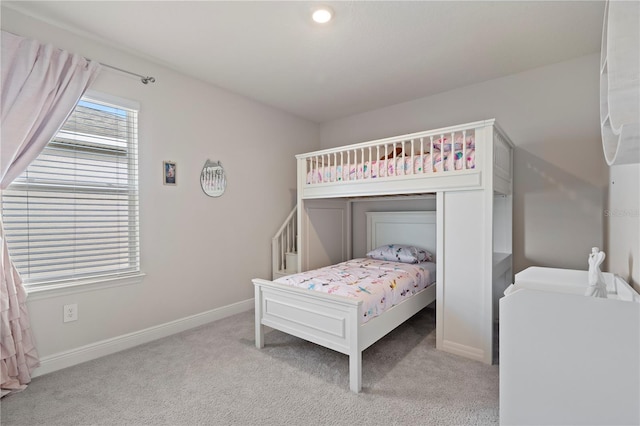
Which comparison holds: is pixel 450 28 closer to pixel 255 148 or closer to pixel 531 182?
pixel 531 182

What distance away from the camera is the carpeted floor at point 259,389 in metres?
1.67

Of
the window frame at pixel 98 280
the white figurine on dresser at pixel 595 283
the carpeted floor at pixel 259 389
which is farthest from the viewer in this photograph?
the window frame at pixel 98 280

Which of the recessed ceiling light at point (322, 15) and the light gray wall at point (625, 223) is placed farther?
the recessed ceiling light at point (322, 15)

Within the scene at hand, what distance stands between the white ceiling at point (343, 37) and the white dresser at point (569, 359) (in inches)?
75.8

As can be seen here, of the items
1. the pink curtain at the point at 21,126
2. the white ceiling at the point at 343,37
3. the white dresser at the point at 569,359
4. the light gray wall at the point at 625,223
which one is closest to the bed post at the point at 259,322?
the pink curtain at the point at 21,126

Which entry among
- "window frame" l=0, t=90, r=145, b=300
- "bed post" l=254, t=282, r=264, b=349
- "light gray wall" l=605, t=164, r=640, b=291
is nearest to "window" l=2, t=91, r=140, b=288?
"window frame" l=0, t=90, r=145, b=300

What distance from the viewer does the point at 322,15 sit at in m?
2.06

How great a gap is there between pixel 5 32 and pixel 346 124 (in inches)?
133

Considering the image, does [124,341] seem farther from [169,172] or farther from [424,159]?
[424,159]

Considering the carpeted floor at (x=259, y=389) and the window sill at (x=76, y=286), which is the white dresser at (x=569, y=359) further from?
the window sill at (x=76, y=286)

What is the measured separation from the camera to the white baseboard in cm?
216

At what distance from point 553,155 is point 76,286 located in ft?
13.8

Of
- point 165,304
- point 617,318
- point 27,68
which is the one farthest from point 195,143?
point 617,318

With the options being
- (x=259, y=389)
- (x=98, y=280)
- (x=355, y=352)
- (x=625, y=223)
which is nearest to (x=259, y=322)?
(x=259, y=389)
